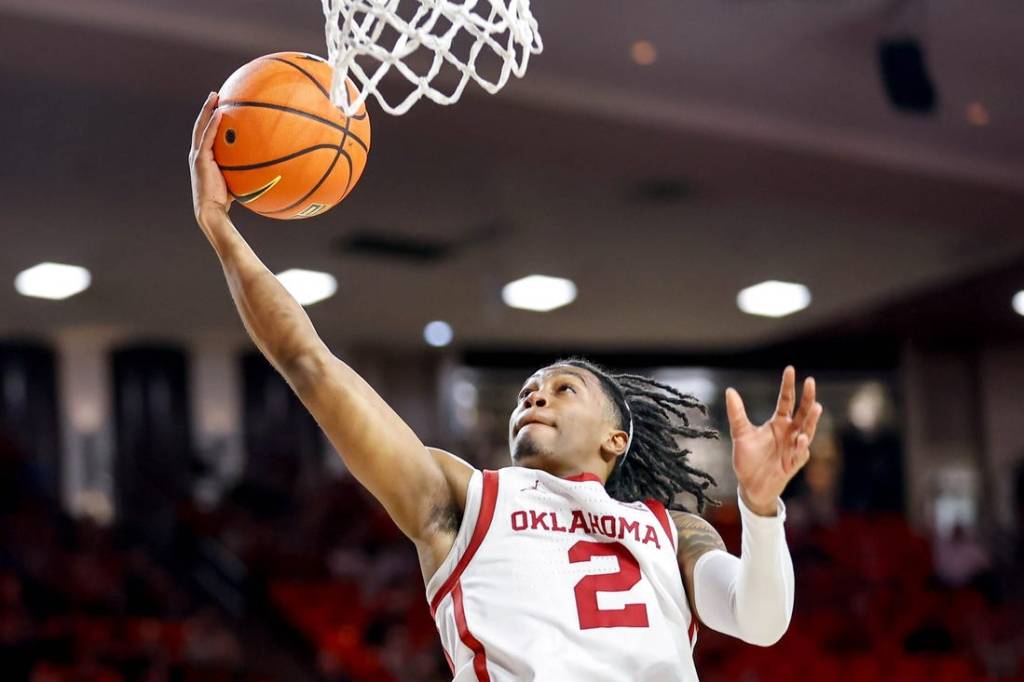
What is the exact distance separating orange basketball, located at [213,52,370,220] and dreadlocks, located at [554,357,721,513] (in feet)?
1.82

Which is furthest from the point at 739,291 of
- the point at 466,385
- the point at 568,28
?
the point at 568,28

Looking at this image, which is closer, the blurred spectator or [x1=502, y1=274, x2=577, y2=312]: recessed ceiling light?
[x1=502, y1=274, x2=577, y2=312]: recessed ceiling light

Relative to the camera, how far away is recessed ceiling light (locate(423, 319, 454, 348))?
11.1 metres

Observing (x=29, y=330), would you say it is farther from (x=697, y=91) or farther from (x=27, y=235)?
(x=697, y=91)

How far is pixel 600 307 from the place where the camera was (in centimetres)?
1047

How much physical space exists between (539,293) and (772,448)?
7.94 m

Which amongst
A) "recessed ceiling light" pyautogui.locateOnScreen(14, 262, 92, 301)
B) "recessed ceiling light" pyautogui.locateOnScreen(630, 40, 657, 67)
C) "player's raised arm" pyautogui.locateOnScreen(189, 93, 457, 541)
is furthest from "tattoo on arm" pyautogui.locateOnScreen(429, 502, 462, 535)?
"recessed ceiling light" pyautogui.locateOnScreen(14, 262, 92, 301)

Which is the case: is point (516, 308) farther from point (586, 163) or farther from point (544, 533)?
point (544, 533)

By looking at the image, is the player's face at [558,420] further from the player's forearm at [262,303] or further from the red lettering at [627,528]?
the player's forearm at [262,303]

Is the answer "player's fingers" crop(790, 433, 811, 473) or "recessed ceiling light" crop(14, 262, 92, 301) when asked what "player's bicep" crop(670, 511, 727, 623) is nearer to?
"player's fingers" crop(790, 433, 811, 473)

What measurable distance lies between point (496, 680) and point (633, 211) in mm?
5927

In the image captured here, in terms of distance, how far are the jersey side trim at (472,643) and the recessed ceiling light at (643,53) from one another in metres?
4.03

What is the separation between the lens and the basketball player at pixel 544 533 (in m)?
1.96

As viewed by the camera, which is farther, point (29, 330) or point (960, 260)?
point (29, 330)
